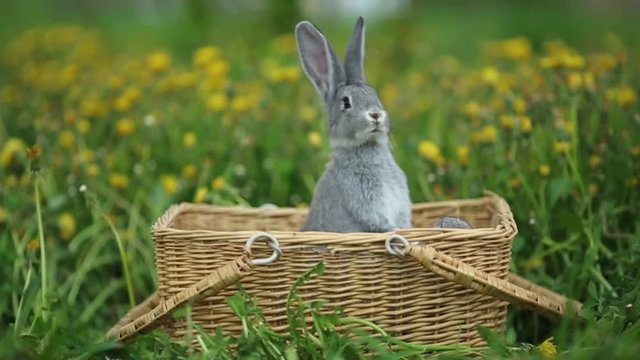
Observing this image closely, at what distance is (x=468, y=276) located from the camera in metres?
2.92

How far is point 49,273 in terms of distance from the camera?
3852mm

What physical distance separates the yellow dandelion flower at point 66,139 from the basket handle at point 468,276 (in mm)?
2043

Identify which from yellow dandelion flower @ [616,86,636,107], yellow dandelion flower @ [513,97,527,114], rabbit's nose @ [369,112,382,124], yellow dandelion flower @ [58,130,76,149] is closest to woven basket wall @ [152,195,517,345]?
rabbit's nose @ [369,112,382,124]

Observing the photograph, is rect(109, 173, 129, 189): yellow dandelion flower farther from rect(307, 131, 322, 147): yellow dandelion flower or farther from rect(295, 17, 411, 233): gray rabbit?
rect(295, 17, 411, 233): gray rabbit

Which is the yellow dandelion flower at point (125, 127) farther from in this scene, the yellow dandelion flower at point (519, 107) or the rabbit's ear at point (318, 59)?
the yellow dandelion flower at point (519, 107)

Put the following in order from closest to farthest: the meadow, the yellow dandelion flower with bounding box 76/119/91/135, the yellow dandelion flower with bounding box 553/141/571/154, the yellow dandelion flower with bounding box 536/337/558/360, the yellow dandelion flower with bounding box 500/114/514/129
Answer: the yellow dandelion flower with bounding box 536/337/558/360
the meadow
the yellow dandelion flower with bounding box 553/141/571/154
the yellow dandelion flower with bounding box 500/114/514/129
the yellow dandelion flower with bounding box 76/119/91/135

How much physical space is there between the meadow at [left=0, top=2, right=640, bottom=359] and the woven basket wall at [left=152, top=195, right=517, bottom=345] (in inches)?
Answer: 3.6

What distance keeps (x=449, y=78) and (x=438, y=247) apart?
7.51 ft

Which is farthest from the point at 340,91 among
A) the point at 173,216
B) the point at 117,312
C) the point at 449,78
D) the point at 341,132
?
the point at 449,78

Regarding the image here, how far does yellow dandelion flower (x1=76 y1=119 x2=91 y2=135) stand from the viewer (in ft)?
14.9

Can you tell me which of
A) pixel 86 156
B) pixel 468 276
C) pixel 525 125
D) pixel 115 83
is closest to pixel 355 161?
pixel 468 276

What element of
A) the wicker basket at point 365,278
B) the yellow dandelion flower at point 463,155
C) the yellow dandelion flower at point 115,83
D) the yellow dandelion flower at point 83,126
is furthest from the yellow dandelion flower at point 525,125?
the yellow dandelion flower at point 115,83

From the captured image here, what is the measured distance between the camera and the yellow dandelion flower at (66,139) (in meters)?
4.45

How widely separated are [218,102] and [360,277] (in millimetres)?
1902
